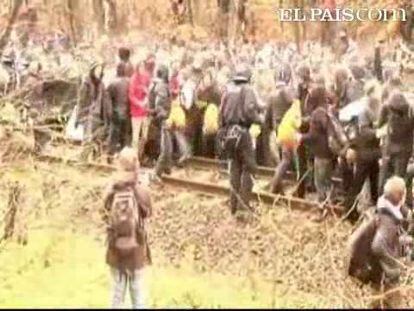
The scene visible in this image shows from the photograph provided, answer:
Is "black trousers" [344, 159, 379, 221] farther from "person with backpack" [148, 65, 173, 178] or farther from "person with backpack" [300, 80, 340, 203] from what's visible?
"person with backpack" [148, 65, 173, 178]

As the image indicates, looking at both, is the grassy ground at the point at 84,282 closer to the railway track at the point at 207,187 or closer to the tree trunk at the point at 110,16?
the railway track at the point at 207,187

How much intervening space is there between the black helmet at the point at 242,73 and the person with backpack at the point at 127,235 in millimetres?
542

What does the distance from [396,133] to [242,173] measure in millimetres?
597

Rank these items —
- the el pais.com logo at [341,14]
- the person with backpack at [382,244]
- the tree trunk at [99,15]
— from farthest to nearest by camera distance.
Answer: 1. the tree trunk at [99,15]
2. the el pais.com logo at [341,14]
3. the person with backpack at [382,244]

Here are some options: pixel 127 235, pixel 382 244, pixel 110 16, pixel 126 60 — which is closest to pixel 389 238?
pixel 382 244

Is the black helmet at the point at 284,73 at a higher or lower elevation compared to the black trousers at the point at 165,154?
higher

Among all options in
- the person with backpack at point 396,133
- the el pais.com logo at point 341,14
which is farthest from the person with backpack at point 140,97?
the person with backpack at point 396,133

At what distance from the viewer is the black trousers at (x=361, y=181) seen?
4195mm

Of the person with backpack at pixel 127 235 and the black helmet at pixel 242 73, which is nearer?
the person with backpack at pixel 127 235

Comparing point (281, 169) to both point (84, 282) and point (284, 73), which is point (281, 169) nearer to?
point (284, 73)

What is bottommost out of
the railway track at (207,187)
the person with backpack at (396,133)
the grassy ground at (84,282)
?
the grassy ground at (84,282)

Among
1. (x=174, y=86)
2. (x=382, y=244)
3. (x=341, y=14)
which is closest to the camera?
(x=382, y=244)

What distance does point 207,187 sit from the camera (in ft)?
14.2

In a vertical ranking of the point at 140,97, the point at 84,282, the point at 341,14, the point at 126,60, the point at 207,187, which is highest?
the point at 341,14
